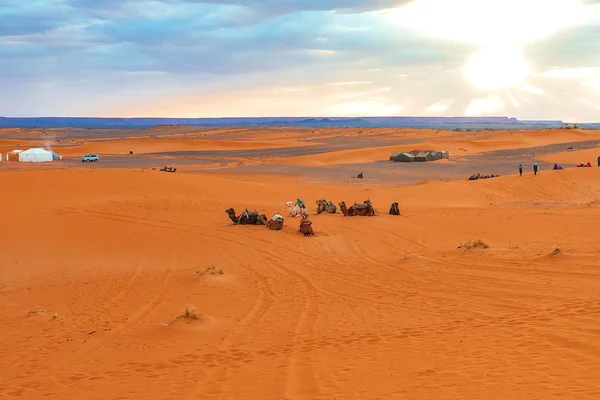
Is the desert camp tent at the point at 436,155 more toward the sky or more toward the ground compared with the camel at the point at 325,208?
more toward the sky

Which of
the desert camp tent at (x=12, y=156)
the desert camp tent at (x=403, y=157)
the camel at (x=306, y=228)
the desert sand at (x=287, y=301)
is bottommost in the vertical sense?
Result: the desert sand at (x=287, y=301)

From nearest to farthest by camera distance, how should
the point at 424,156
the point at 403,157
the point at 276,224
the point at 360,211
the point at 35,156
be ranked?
the point at 276,224 → the point at 360,211 → the point at 424,156 → the point at 403,157 → the point at 35,156

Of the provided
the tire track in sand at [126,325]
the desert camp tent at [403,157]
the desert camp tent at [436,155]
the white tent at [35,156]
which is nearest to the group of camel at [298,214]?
the tire track in sand at [126,325]

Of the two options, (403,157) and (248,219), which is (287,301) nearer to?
(248,219)

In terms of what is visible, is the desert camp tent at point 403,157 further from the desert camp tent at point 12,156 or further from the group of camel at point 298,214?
the desert camp tent at point 12,156

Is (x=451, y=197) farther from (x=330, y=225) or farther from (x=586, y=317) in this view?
(x=586, y=317)

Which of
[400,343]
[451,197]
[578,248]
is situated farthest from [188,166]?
[400,343]

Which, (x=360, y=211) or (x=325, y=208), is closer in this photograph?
(x=360, y=211)

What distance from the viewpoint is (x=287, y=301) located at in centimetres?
1293

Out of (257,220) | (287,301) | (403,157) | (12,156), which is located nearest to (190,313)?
(287,301)

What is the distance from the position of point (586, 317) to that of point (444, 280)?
4.25m

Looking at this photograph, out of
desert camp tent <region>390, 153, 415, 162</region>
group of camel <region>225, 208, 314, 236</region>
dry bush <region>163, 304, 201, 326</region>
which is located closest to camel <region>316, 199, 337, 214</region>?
group of camel <region>225, 208, 314, 236</region>

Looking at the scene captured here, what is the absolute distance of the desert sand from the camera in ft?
26.8

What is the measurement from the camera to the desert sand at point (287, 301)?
818 cm
